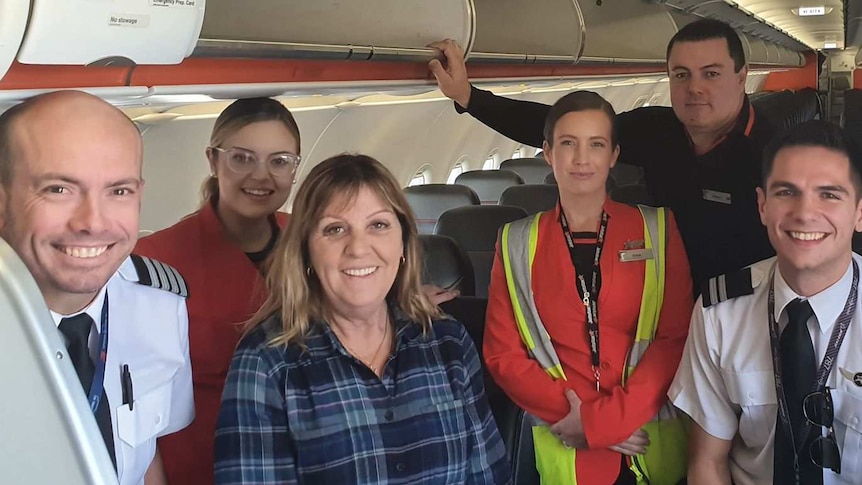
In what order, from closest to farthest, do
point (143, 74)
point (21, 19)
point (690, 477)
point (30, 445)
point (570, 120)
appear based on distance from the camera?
point (30, 445) → point (21, 19) → point (143, 74) → point (690, 477) → point (570, 120)

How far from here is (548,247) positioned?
283 cm

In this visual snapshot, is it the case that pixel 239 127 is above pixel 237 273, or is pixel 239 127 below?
above

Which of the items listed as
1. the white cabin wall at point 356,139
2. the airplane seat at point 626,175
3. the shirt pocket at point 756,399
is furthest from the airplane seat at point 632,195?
the shirt pocket at point 756,399

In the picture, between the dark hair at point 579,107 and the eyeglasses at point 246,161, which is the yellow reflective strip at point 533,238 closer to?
the dark hair at point 579,107

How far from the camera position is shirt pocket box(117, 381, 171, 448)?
1852mm

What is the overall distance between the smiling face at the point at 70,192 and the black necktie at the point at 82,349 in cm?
12

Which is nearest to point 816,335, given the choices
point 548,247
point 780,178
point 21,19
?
point 780,178

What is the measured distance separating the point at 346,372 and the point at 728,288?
46.0 inches

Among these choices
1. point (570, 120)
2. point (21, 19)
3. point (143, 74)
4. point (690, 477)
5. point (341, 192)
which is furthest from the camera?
point (570, 120)

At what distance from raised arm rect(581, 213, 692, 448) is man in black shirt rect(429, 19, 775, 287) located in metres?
0.38

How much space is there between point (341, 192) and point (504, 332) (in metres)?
0.96

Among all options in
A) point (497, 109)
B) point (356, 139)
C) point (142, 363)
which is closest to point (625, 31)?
point (356, 139)

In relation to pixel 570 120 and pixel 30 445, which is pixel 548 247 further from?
pixel 30 445

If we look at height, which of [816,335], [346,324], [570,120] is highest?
[570,120]
